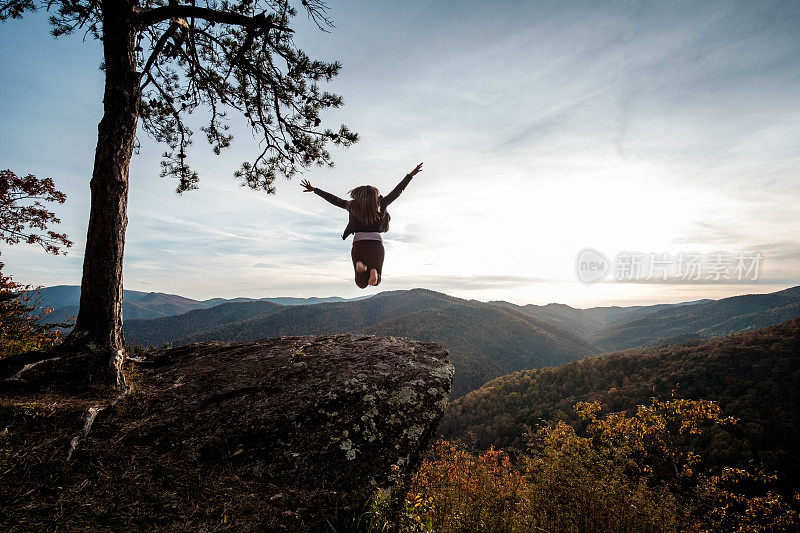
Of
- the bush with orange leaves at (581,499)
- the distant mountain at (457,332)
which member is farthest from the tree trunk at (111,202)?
the distant mountain at (457,332)

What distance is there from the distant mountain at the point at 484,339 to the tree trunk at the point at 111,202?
104699 mm

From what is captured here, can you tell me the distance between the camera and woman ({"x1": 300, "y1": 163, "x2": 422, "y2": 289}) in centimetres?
528

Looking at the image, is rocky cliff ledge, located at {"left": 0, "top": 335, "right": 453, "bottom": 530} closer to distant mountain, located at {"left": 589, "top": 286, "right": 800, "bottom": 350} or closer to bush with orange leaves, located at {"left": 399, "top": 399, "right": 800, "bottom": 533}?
bush with orange leaves, located at {"left": 399, "top": 399, "right": 800, "bottom": 533}

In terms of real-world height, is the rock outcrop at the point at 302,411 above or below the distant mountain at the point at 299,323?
above

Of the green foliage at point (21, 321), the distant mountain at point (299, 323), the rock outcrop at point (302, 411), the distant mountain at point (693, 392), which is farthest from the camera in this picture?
the distant mountain at point (299, 323)

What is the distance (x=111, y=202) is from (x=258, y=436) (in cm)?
357

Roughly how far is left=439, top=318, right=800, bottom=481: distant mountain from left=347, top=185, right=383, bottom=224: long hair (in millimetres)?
27106

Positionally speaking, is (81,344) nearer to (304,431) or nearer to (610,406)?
(304,431)

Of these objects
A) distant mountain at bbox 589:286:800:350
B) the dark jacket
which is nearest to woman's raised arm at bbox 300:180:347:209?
the dark jacket

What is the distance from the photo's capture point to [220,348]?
17.5ft

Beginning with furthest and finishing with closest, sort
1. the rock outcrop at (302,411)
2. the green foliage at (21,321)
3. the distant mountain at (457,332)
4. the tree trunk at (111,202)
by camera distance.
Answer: the distant mountain at (457,332) < the green foliage at (21,321) < the tree trunk at (111,202) < the rock outcrop at (302,411)

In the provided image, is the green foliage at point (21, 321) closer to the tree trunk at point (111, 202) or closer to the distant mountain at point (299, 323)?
the tree trunk at point (111, 202)

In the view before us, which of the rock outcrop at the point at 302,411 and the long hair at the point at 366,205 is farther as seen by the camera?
the long hair at the point at 366,205

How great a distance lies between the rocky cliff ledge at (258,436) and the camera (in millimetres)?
2121
